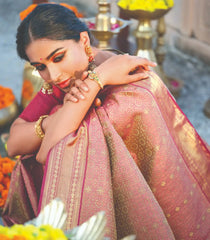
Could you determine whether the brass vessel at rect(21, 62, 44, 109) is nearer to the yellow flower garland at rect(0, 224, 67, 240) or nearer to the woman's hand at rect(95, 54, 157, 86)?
the woman's hand at rect(95, 54, 157, 86)

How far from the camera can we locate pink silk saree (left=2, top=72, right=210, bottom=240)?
127 cm

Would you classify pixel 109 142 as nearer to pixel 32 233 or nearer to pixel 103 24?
pixel 32 233

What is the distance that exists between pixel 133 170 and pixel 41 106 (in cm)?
48

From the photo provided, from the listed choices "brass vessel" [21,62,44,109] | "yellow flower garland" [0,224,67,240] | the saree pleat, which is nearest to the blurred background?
"brass vessel" [21,62,44,109]

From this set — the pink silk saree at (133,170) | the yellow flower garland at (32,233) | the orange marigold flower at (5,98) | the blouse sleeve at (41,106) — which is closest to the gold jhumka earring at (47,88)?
the blouse sleeve at (41,106)

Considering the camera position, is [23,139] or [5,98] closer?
[23,139]

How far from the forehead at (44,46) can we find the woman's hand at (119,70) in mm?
138

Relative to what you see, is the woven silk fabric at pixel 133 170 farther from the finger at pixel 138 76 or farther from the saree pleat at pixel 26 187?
the saree pleat at pixel 26 187

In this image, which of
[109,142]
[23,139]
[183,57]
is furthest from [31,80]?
[183,57]

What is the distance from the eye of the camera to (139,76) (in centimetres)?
139

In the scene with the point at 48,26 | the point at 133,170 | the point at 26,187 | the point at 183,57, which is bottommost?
the point at 183,57

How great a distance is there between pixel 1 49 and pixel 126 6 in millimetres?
2608

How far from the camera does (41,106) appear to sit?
1.53m

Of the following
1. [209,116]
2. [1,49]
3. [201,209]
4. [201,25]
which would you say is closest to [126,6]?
[209,116]
